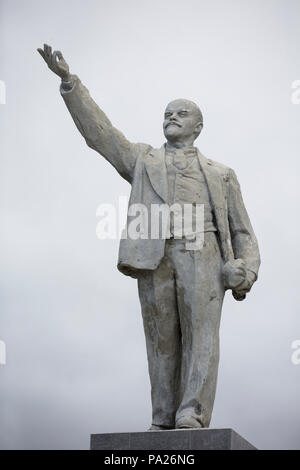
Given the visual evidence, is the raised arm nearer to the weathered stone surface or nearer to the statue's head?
the statue's head

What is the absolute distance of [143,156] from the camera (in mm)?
12297

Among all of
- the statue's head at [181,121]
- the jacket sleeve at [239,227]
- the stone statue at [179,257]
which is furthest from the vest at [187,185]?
the jacket sleeve at [239,227]

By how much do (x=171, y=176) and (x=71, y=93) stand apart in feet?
4.72

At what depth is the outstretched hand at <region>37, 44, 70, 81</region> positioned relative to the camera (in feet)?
39.1

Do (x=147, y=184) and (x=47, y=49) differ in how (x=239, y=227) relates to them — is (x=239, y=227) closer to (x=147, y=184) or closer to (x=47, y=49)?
(x=147, y=184)

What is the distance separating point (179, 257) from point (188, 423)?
180cm

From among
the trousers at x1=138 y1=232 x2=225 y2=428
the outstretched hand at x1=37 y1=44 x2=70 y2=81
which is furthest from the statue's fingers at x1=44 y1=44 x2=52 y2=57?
the trousers at x1=138 y1=232 x2=225 y2=428

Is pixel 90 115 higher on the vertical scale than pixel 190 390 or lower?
higher

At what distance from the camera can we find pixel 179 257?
11.8 m

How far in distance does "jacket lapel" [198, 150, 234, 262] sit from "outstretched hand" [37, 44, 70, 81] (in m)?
1.84

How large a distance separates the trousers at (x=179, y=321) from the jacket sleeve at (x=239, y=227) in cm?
53
